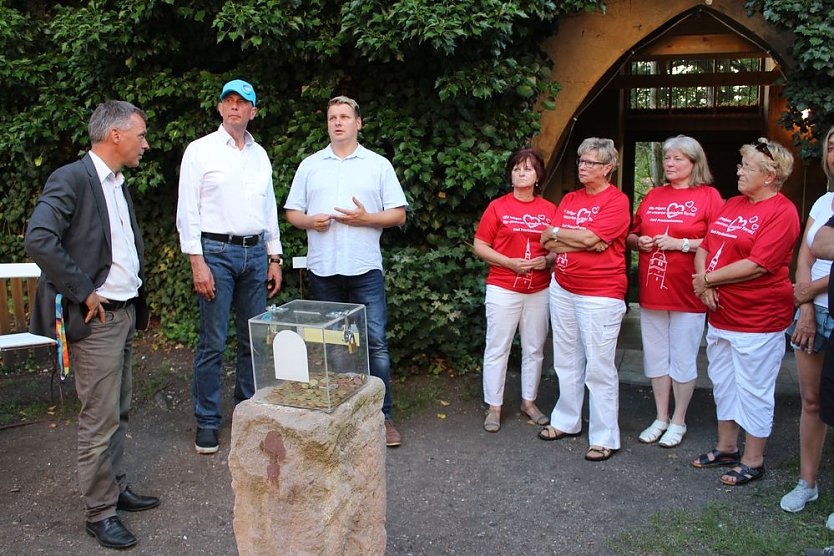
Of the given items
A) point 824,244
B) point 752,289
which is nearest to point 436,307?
point 752,289

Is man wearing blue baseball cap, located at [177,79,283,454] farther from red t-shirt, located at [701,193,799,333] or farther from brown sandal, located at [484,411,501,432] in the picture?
red t-shirt, located at [701,193,799,333]

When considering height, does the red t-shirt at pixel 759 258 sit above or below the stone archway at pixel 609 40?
below

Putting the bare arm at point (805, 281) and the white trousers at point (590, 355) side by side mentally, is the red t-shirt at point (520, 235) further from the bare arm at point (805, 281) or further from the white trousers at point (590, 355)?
the bare arm at point (805, 281)

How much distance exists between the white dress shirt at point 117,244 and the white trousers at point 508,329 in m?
2.28

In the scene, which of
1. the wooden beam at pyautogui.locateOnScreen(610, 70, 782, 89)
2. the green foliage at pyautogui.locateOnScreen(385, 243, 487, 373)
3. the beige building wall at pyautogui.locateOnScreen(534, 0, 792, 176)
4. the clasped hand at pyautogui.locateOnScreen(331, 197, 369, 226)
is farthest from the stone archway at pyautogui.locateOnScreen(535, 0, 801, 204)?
the wooden beam at pyautogui.locateOnScreen(610, 70, 782, 89)

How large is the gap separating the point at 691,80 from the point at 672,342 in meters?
6.75

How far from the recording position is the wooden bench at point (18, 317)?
5.26 metres

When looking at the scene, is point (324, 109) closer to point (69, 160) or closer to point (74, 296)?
point (69, 160)

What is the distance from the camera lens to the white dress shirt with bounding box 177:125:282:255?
14.3 feet

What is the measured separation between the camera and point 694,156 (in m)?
4.43

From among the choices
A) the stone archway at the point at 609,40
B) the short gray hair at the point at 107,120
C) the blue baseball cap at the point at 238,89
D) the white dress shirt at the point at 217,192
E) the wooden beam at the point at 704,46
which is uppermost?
the wooden beam at the point at 704,46

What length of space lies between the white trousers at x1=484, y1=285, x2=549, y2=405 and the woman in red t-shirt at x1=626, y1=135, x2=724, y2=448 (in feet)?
2.24

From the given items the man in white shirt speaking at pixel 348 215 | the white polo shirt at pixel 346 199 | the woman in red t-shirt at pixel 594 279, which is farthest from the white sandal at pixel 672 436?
the white polo shirt at pixel 346 199

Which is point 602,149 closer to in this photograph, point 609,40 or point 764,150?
point 764,150
